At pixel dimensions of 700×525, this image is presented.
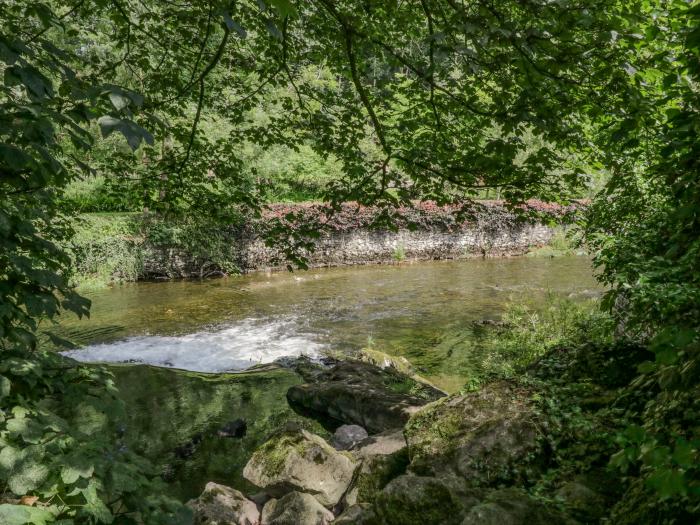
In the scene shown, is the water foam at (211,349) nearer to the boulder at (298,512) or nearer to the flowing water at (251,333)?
the flowing water at (251,333)

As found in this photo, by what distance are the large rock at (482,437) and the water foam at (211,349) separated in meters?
5.22

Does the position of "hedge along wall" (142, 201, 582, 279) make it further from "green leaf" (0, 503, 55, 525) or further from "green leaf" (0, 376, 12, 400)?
"green leaf" (0, 503, 55, 525)

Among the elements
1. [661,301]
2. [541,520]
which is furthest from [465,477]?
[661,301]

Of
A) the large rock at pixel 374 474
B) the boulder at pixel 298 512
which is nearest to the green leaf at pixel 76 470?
the boulder at pixel 298 512

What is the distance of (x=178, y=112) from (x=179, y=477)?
3.88 meters

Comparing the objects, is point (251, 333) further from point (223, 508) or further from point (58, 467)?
point (58, 467)

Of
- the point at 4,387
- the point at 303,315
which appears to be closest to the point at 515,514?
the point at 4,387

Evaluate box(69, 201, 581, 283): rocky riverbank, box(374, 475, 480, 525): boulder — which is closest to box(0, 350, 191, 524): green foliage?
box(374, 475, 480, 525): boulder

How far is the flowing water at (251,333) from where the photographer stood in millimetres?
5375

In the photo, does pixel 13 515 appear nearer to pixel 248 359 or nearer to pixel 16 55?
pixel 16 55

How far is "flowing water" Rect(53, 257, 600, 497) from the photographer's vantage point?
538 cm

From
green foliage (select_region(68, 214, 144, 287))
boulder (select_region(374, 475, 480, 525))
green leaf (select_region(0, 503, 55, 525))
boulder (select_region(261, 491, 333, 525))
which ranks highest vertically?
green foliage (select_region(68, 214, 144, 287))

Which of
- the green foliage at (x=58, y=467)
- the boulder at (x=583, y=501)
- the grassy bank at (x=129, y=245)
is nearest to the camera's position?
the green foliage at (x=58, y=467)

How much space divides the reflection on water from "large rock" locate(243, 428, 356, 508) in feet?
11.9
